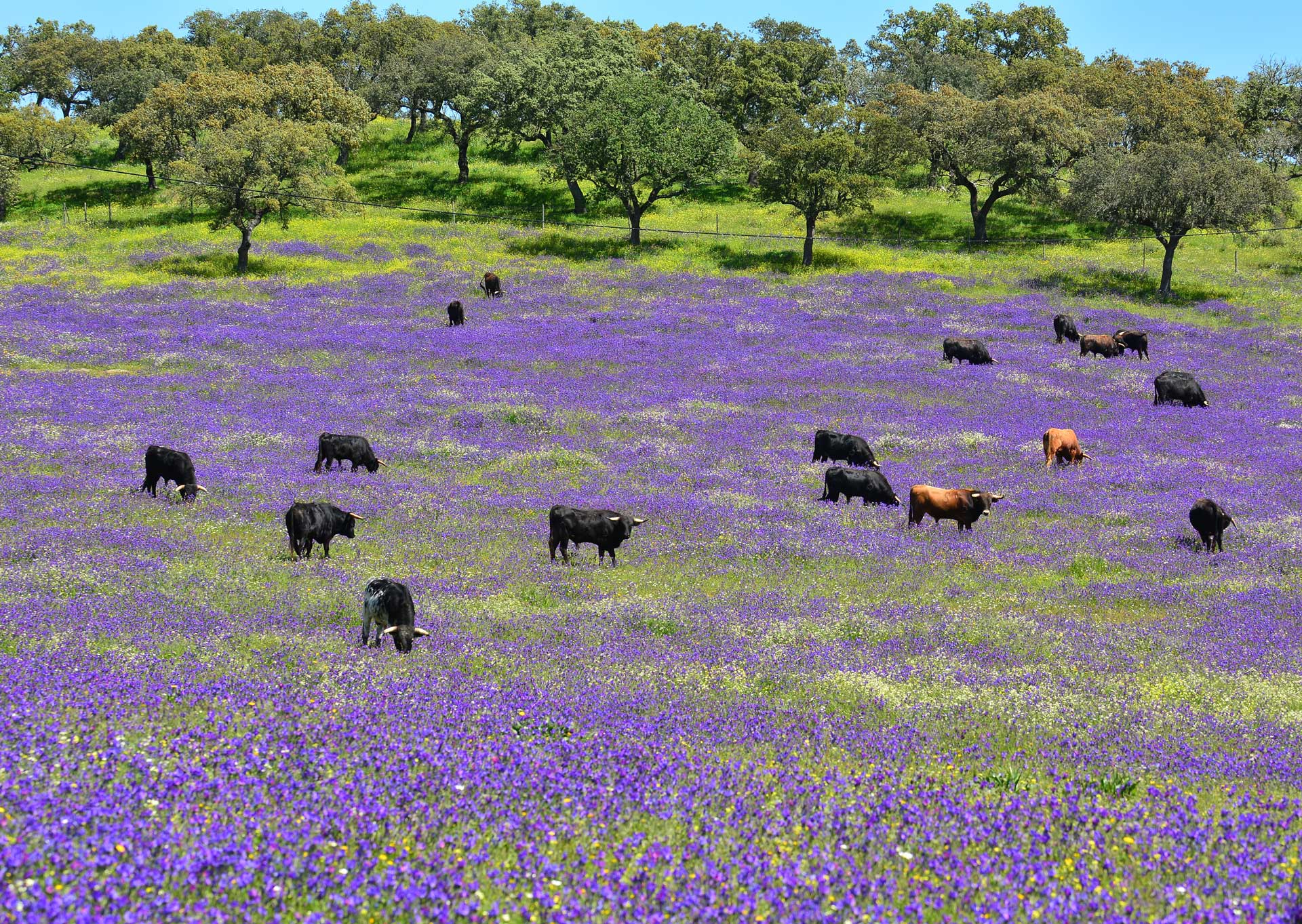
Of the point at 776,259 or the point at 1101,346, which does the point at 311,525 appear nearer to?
the point at 1101,346

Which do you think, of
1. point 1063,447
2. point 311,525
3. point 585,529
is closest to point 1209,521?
point 1063,447

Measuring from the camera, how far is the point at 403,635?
12.5 meters

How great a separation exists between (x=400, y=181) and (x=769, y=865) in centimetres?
7519

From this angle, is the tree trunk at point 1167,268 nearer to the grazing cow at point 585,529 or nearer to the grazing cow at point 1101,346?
the grazing cow at point 1101,346

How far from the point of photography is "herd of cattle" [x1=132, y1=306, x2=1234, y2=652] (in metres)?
12.8

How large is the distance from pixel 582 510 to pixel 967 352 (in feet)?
88.2

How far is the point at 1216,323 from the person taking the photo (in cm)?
4788

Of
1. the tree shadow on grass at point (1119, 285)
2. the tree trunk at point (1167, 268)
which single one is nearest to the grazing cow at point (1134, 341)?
the tree shadow on grass at point (1119, 285)

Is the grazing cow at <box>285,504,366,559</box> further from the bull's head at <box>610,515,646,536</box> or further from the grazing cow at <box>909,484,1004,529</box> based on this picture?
the grazing cow at <box>909,484,1004,529</box>

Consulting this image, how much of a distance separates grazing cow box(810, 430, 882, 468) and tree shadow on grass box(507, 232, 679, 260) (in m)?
Result: 35.7

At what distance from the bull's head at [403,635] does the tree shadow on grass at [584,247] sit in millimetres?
48955

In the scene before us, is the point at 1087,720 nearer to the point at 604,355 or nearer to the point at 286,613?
the point at 286,613

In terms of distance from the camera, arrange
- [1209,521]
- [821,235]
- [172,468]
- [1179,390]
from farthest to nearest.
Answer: [821,235] → [1179,390] → [172,468] → [1209,521]

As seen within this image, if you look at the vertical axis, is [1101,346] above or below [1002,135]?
below
